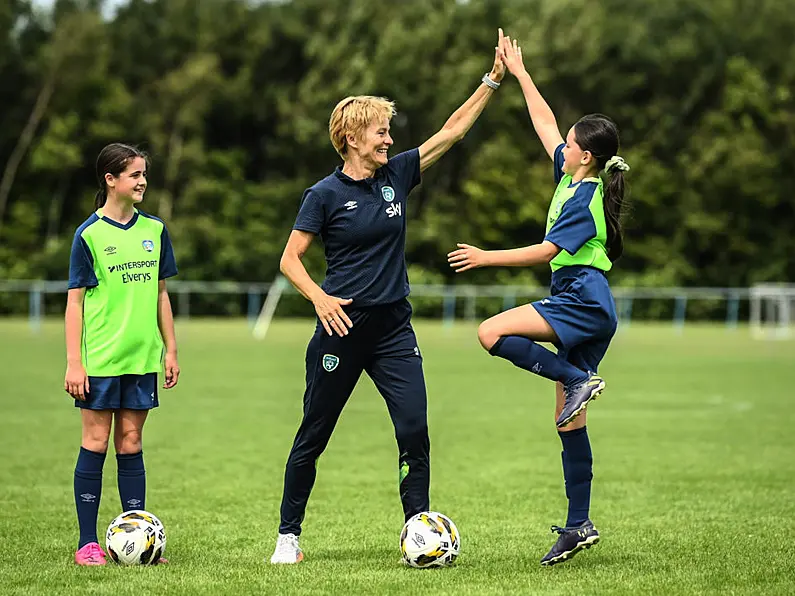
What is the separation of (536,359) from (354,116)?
58.2 inches

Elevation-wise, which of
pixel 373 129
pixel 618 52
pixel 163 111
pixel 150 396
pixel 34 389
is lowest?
pixel 34 389

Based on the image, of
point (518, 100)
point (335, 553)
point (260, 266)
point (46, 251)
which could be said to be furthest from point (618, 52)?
point (335, 553)

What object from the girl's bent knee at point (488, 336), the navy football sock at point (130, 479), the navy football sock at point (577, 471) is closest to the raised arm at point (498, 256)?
the girl's bent knee at point (488, 336)

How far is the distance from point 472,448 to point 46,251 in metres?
35.1

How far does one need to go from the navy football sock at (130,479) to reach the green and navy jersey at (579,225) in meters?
2.41

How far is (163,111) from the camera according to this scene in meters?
51.2

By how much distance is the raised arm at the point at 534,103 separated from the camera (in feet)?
21.9

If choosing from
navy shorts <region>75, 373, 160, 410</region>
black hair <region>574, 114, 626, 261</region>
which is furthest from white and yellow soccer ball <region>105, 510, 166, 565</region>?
black hair <region>574, 114, 626, 261</region>

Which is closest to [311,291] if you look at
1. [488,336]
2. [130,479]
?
[488,336]

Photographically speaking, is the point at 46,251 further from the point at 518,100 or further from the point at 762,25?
the point at 762,25

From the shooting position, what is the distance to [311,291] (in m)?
6.02

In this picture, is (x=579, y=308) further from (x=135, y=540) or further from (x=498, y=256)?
(x=135, y=540)

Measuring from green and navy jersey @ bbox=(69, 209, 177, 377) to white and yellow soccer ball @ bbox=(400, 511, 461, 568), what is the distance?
5.14ft

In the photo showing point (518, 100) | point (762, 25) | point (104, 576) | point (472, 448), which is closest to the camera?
point (104, 576)
